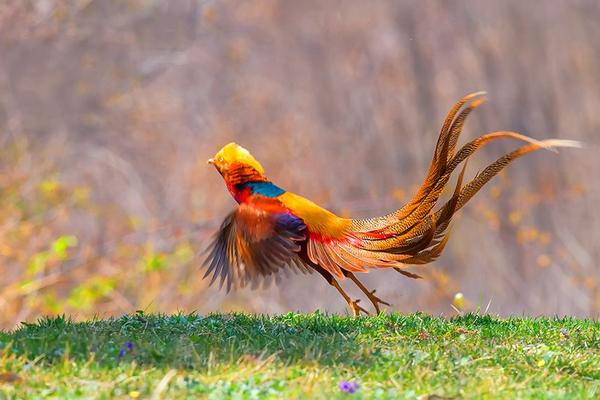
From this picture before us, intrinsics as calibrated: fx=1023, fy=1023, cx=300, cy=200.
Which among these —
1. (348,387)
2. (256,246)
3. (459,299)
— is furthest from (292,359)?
(459,299)

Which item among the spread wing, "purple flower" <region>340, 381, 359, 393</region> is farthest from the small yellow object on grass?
"purple flower" <region>340, 381, 359, 393</region>

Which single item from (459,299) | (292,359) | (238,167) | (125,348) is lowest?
(459,299)

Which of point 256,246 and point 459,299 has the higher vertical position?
point 256,246

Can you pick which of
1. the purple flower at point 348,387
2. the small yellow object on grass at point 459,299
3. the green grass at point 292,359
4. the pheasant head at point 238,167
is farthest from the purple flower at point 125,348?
the small yellow object on grass at point 459,299

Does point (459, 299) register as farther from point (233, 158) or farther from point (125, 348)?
point (125, 348)

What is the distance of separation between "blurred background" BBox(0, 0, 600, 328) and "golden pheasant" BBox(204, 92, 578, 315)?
547 centimetres

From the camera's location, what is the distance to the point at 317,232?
6738mm

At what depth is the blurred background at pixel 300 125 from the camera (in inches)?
511

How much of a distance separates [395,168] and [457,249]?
1.37m

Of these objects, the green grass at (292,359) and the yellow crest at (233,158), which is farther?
the yellow crest at (233,158)

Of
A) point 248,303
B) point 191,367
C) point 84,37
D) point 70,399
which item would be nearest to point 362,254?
point 191,367

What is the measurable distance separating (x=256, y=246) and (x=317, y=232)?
1.35ft

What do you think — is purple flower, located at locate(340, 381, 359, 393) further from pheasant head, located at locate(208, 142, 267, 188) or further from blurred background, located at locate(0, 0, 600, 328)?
blurred background, located at locate(0, 0, 600, 328)

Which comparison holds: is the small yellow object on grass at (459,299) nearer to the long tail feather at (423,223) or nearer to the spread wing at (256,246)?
the long tail feather at (423,223)
